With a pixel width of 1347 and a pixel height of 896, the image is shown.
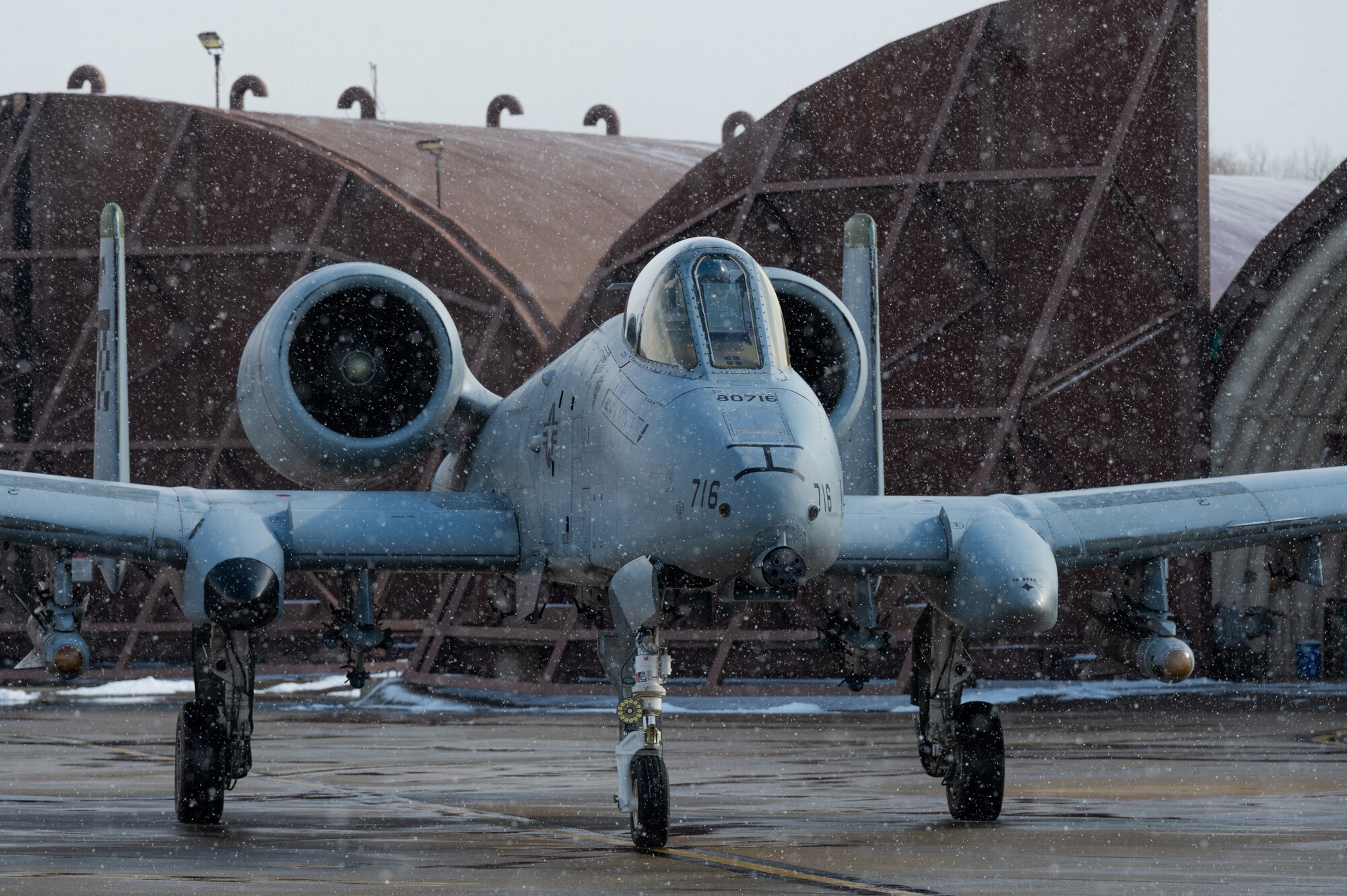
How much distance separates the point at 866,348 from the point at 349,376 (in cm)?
410

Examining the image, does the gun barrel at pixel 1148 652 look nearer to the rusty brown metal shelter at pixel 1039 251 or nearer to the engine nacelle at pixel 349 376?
the engine nacelle at pixel 349 376

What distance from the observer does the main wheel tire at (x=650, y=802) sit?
1020 centimetres

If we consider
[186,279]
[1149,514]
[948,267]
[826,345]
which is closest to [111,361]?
[826,345]

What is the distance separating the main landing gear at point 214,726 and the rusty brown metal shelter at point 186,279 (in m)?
17.6

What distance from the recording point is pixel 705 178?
94.9 feet

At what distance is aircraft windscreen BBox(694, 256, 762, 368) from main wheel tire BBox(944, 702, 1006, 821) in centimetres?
354

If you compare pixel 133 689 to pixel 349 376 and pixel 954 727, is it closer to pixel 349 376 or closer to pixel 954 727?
pixel 349 376

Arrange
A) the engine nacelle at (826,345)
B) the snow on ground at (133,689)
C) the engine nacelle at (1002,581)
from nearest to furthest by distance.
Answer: the engine nacelle at (1002,581) < the engine nacelle at (826,345) < the snow on ground at (133,689)

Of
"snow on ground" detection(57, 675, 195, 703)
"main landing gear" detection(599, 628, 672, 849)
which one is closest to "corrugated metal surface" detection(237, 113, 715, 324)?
"snow on ground" detection(57, 675, 195, 703)

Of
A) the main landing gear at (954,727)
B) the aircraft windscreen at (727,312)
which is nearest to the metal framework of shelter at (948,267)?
the main landing gear at (954,727)

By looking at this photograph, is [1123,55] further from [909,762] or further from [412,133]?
[412,133]

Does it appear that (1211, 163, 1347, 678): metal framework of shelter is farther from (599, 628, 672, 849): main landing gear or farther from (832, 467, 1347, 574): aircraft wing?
(599, 628, 672, 849): main landing gear

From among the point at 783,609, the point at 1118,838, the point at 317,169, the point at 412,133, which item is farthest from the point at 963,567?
the point at 412,133

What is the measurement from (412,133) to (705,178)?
48.3 feet
